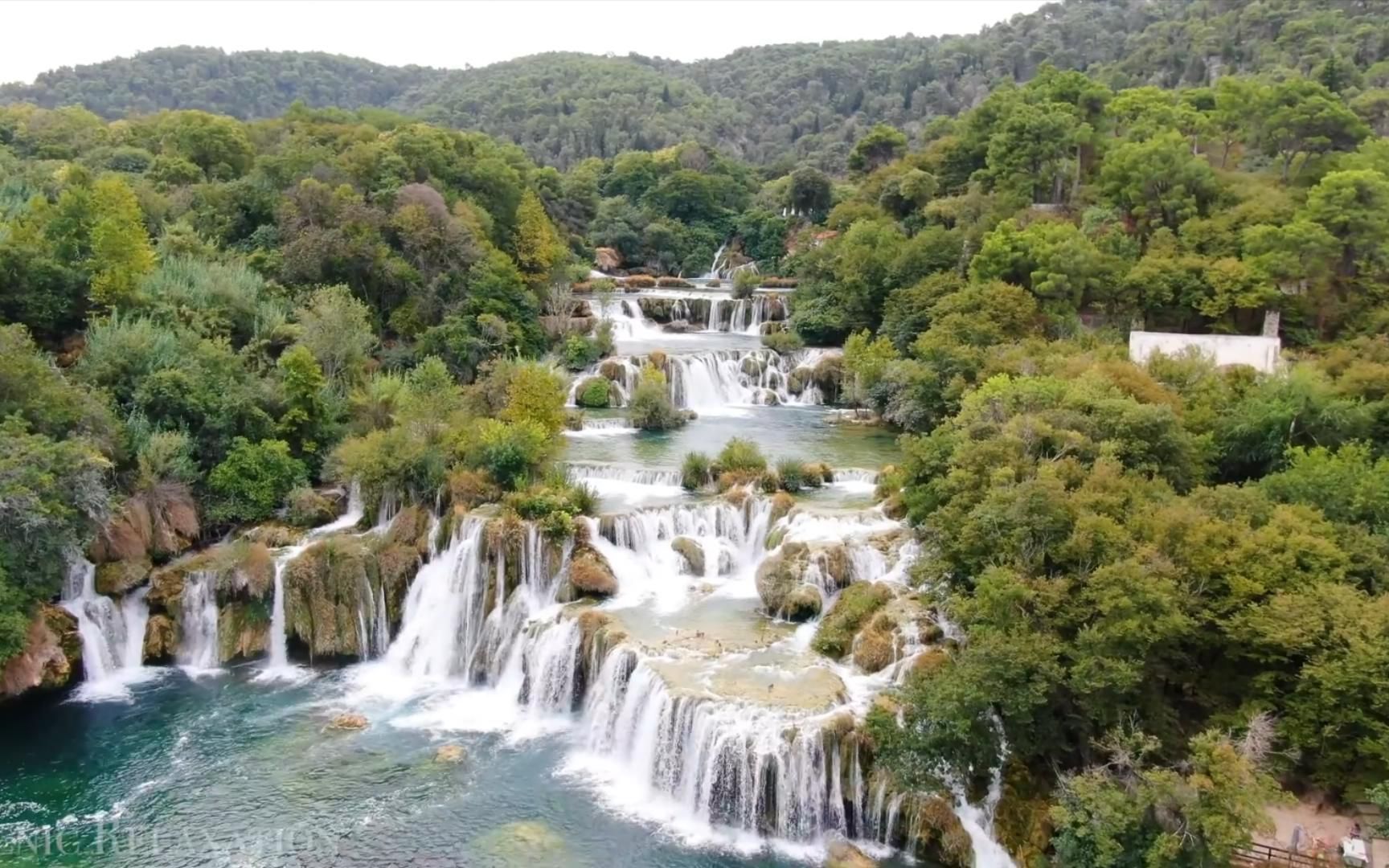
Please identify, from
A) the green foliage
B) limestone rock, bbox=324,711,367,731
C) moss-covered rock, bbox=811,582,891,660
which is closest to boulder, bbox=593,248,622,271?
the green foliage

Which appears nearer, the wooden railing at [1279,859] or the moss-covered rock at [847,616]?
the wooden railing at [1279,859]

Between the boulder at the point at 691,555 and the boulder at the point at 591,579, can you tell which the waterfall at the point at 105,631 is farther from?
the boulder at the point at 691,555

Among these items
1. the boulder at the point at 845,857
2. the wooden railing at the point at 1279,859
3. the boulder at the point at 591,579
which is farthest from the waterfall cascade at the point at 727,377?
the wooden railing at the point at 1279,859

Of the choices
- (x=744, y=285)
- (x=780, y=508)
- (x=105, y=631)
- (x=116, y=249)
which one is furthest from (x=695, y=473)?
(x=744, y=285)

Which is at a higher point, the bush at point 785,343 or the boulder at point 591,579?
the bush at point 785,343

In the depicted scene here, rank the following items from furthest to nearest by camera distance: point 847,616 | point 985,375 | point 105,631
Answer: point 985,375 → point 105,631 → point 847,616

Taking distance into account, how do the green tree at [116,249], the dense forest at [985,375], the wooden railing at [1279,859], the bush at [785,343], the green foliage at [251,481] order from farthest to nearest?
the bush at [785,343] < the green tree at [116,249] < the green foliage at [251,481] < the dense forest at [985,375] < the wooden railing at [1279,859]

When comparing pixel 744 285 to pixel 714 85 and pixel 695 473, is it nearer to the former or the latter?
pixel 695 473
